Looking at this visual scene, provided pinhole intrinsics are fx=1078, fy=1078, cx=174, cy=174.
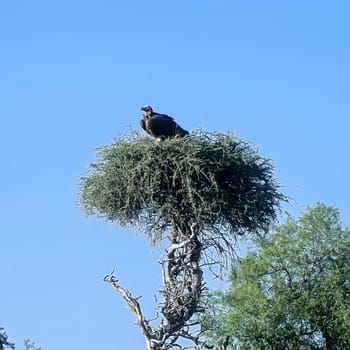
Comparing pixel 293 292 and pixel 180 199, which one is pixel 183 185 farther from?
pixel 293 292

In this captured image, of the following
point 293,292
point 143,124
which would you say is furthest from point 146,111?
point 293,292

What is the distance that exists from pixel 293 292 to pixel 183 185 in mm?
15573

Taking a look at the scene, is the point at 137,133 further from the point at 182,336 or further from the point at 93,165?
the point at 182,336

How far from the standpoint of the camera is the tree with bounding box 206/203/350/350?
3117cm

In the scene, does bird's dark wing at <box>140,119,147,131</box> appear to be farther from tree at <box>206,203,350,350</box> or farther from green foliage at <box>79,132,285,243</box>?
tree at <box>206,203,350,350</box>

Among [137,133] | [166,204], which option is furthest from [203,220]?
[137,133]

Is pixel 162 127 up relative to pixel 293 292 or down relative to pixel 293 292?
down

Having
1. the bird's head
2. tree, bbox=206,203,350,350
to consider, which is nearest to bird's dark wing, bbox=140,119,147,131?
the bird's head

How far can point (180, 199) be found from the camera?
1738 centimetres

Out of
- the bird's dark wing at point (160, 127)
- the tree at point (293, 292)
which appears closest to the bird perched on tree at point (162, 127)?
the bird's dark wing at point (160, 127)

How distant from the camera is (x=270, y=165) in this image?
17984mm

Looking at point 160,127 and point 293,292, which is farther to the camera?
point 293,292

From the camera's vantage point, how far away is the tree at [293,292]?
31172mm

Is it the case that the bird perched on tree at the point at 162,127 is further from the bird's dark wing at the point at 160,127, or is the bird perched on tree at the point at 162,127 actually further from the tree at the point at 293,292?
the tree at the point at 293,292
